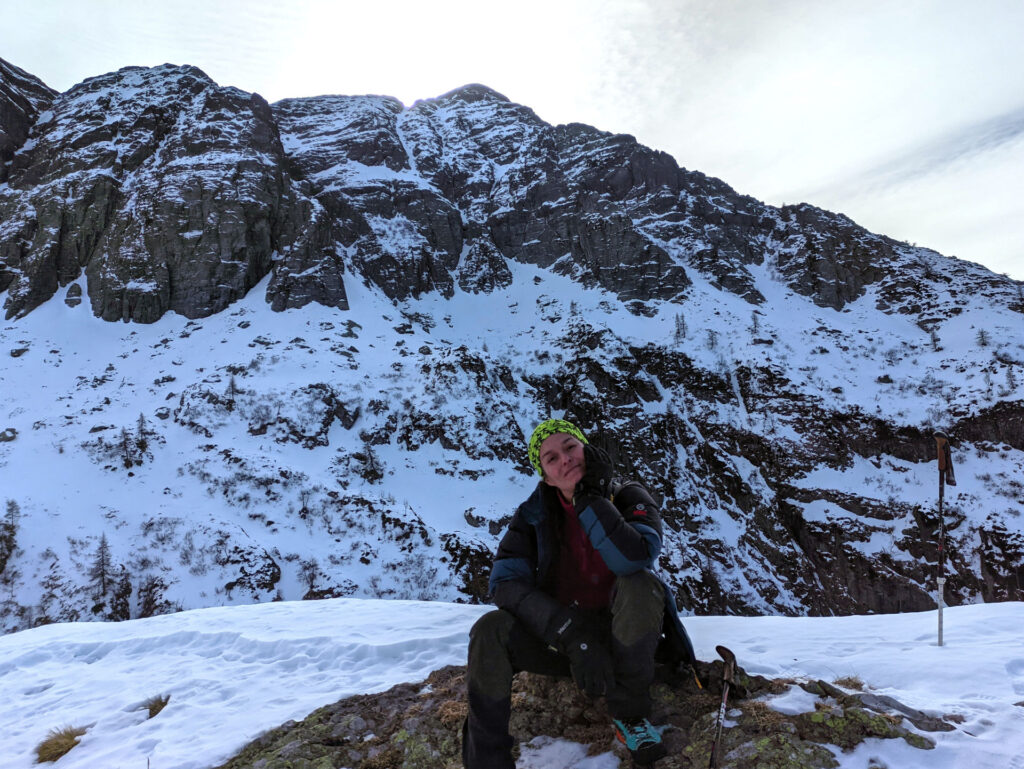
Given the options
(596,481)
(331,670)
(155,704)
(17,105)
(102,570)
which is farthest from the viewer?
(17,105)

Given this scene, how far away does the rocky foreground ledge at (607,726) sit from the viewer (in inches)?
106

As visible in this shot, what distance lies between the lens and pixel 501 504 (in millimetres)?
36688

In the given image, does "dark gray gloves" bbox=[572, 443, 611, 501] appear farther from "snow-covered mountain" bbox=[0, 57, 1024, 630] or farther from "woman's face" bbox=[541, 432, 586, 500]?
"snow-covered mountain" bbox=[0, 57, 1024, 630]

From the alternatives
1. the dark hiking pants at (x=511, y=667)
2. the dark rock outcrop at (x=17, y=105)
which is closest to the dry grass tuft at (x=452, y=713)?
the dark hiking pants at (x=511, y=667)

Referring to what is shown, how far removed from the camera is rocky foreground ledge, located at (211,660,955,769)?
8.87 feet

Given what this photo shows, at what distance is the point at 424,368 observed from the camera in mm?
47625

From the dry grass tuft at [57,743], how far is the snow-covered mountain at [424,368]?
23.9 m

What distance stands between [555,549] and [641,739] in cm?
114

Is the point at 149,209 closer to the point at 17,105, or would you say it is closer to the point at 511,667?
the point at 17,105

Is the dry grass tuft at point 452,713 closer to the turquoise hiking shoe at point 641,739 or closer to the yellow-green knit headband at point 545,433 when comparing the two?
the turquoise hiking shoe at point 641,739

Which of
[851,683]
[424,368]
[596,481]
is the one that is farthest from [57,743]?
[424,368]

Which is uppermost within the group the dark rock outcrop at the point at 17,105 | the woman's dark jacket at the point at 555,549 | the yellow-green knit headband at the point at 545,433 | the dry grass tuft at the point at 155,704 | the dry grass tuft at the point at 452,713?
the dark rock outcrop at the point at 17,105

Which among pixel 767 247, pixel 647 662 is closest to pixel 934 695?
pixel 647 662

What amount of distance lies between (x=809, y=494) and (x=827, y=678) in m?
Result: 48.4
